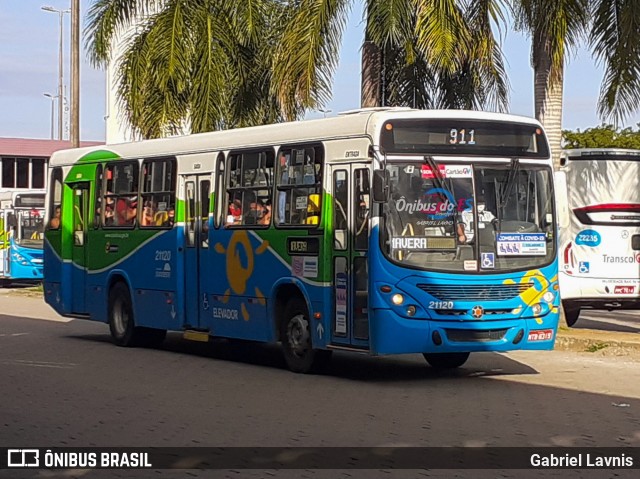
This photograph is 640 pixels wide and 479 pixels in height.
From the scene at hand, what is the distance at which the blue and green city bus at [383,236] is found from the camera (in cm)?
1452

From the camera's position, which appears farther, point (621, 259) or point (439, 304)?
point (621, 259)

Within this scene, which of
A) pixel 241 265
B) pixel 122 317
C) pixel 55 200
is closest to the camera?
pixel 241 265

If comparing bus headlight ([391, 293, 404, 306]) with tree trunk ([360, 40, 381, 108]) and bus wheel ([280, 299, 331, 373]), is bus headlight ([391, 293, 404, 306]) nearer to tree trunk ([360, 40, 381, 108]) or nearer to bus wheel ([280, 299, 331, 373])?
bus wheel ([280, 299, 331, 373])

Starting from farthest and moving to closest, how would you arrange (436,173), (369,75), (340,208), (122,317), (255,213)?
1. (369,75)
2. (122,317)
3. (255,213)
4. (340,208)
5. (436,173)

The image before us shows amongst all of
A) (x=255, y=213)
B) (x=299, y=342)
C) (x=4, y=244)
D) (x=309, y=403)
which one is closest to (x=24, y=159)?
(x=4, y=244)

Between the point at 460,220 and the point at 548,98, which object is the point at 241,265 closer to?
the point at 460,220

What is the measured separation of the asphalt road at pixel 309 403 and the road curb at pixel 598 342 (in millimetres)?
280

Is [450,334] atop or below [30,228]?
below

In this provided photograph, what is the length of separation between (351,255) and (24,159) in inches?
2184

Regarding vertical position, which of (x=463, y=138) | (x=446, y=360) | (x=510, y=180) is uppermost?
(x=463, y=138)

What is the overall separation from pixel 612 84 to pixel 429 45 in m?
3.02

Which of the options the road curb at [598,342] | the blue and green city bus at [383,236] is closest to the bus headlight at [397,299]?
the blue and green city bus at [383,236]

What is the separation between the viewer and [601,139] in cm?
7238

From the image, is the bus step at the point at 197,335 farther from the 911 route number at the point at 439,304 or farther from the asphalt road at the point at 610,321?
the asphalt road at the point at 610,321
